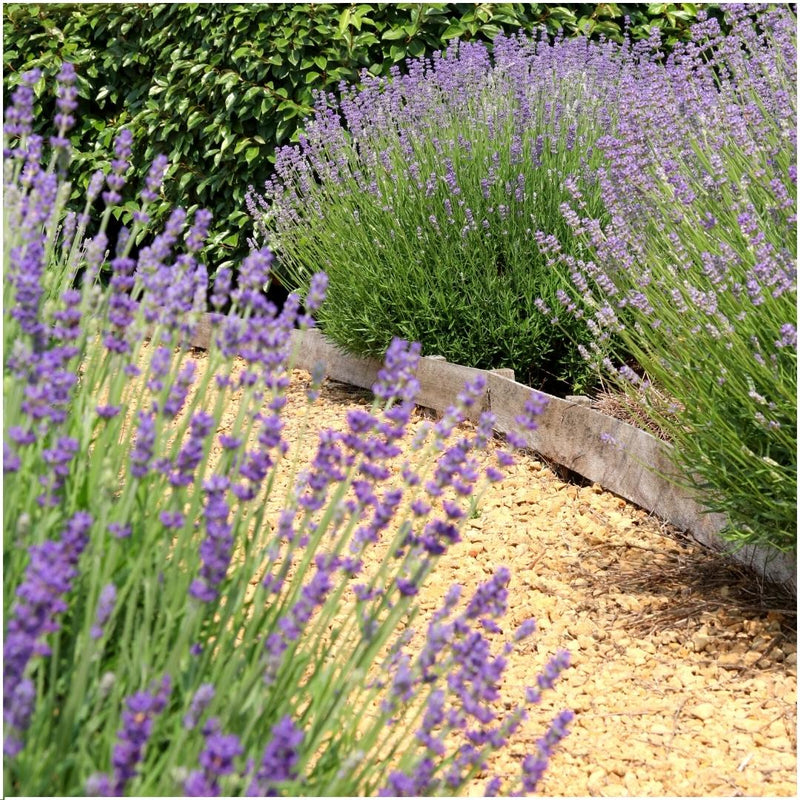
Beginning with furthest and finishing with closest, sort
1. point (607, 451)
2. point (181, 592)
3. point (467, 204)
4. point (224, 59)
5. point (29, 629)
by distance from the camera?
1. point (224, 59)
2. point (467, 204)
3. point (607, 451)
4. point (181, 592)
5. point (29, 629)

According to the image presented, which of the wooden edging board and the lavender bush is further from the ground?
the lavender bush

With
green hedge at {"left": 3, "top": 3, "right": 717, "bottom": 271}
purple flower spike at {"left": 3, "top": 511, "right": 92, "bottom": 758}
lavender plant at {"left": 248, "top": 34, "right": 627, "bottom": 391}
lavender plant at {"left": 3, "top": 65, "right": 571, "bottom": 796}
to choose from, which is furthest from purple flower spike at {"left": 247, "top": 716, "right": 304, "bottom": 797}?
green hedge at {"left": 3, "top": 3, "right": 717, "bottom": 271}

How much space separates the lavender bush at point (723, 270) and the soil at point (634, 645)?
32cm

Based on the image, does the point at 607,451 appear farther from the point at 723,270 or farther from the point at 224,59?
the point at 224,59

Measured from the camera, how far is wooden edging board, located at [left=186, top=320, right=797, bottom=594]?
3254 millimetres

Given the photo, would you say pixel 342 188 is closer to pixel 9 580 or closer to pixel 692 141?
pixel 692 141

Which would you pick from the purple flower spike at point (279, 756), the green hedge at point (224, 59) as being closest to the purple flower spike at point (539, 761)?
the purple flower spike at point (279, 756)

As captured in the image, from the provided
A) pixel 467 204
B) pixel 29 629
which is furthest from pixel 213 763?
pixel 467 204

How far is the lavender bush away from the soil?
0.32 metres

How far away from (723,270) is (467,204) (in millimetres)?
1960

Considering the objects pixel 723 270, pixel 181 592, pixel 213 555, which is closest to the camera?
pixel 213 555

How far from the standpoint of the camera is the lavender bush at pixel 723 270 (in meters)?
2.82

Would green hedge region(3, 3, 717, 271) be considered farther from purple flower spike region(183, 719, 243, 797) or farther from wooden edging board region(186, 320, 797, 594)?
purple flower spike region(183, 719, 243, 797)

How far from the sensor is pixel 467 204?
4809 millimetres
